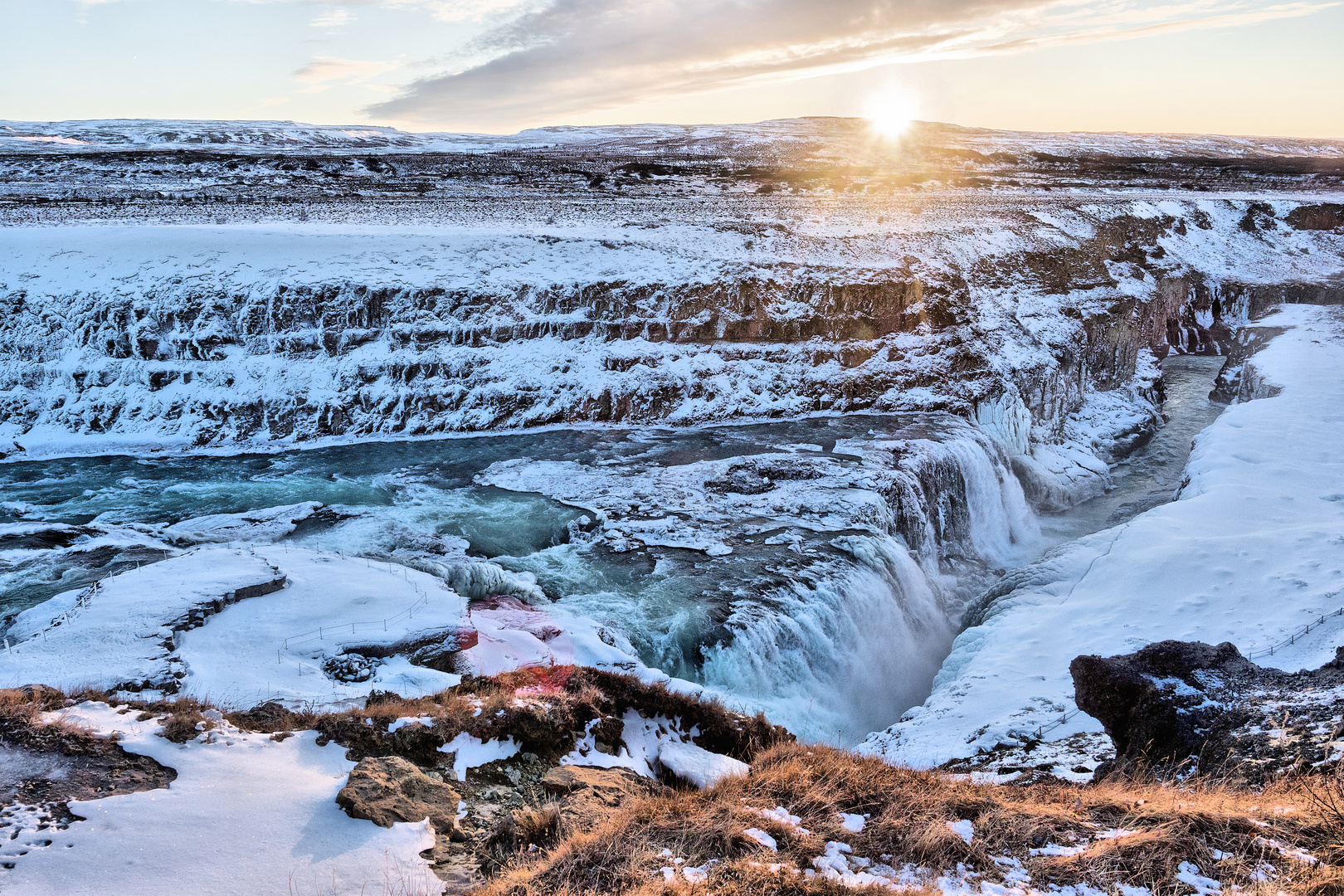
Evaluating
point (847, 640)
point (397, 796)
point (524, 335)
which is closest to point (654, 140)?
point (524, 335)

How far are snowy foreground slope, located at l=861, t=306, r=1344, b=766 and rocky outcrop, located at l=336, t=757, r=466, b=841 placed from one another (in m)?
6.08

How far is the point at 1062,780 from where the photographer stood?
9.27 metres

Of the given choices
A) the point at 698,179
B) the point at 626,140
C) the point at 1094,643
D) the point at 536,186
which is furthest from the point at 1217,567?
the point at 626,140

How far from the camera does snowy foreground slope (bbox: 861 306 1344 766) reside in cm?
1182

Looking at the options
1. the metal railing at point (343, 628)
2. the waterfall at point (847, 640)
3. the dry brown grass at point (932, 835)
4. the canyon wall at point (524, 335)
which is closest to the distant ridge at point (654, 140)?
the canyon wall at point (524, 335)

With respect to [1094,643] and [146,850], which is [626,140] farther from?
[146,850]

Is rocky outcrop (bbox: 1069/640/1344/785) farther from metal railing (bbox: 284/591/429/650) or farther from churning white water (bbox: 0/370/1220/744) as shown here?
metal railing (bbox: 284/591/429/650)

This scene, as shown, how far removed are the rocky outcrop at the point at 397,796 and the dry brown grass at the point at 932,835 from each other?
0.97 meters

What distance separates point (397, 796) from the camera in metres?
6.57

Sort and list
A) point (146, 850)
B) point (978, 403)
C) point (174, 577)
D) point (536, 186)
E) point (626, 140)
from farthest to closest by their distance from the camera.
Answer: point (626, 140) → point (536, 186) → point (978, 403) → point (174, 577) → point (146, 850)

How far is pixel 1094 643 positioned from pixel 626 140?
71.4m

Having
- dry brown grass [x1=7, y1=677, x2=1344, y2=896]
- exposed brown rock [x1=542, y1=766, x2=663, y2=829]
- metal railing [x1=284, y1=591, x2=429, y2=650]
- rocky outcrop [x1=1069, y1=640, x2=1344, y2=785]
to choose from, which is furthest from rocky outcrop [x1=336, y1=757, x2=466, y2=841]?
rocky outcrop [x1=1069, y1=640, x2=1344, y2=785]

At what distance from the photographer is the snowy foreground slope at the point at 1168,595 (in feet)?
38.8

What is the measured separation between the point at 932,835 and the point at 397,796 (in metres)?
4.37
